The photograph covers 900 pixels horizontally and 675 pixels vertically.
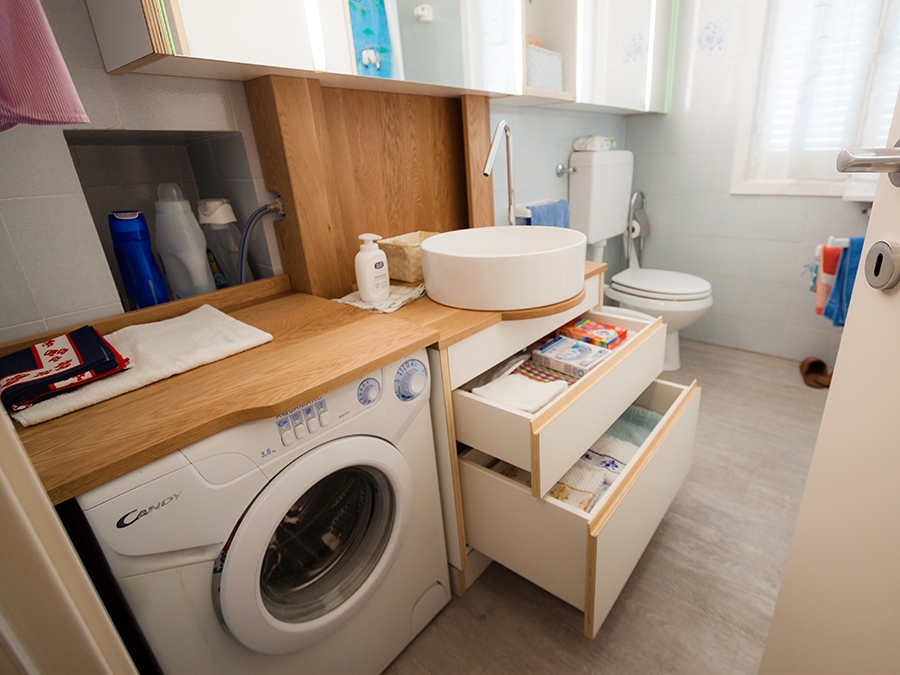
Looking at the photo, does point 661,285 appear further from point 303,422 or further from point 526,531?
point 303,422

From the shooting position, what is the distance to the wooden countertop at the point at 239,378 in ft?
1.98

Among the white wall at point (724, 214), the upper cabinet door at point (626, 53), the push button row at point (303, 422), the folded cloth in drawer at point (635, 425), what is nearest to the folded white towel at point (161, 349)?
the push button row at point (303, 422)

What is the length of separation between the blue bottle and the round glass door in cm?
63

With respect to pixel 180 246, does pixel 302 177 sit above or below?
above

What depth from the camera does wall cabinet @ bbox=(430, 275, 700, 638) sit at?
3.03 feet

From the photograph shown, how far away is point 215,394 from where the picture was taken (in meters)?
0.74

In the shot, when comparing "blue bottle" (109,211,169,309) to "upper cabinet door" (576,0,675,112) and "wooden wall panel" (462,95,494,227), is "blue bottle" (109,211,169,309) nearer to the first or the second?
"wooden wall panel" (462,95,494,227)

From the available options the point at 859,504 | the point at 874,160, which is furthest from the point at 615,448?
the point at 874,160

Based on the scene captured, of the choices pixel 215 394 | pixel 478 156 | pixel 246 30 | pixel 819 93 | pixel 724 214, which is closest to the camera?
pixel 215 394

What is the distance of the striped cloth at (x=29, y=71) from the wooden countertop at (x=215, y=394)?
0.40 m

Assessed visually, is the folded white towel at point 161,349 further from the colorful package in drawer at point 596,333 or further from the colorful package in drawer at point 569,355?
the colorful package in drawer at point 596,333

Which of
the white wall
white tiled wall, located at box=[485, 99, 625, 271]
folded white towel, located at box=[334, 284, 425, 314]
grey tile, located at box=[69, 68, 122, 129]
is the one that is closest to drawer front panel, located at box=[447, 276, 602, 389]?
folded white towel, located at box=[334, 284, 425, 314]

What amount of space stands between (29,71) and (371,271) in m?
0.69

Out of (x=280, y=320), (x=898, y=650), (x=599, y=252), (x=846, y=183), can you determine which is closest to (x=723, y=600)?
(x=898, y=650)
